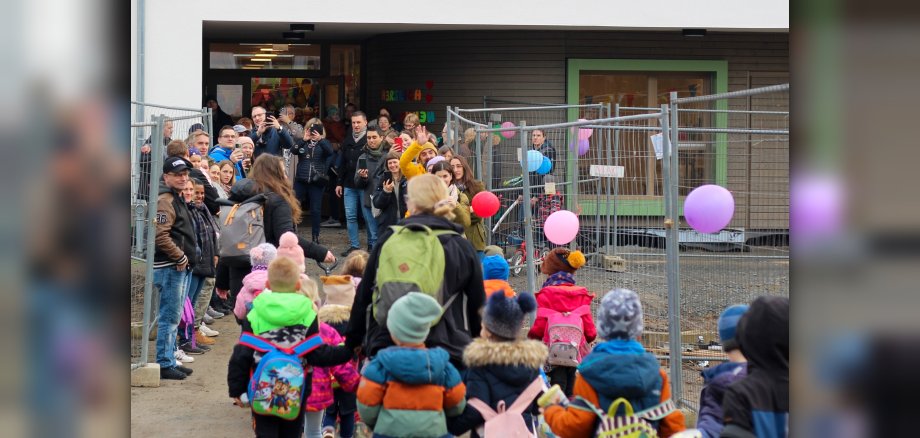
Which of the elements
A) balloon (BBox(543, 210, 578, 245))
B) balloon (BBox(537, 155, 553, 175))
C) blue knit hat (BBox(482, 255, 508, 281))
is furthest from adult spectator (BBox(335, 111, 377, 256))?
blue knit hat (BBox(482, 255, 508, 281))

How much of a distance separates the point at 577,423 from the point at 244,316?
2723 millimetres

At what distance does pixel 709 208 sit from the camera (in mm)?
6621

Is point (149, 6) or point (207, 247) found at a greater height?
point (149, 6)

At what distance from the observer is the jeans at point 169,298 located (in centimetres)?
866

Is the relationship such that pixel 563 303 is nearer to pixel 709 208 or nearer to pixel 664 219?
pixel 709 208

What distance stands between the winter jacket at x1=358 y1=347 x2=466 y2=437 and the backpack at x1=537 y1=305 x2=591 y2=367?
6.56 feet

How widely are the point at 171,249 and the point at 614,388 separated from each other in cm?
516

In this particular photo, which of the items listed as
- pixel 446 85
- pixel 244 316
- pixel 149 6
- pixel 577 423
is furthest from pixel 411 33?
pixel 577 423

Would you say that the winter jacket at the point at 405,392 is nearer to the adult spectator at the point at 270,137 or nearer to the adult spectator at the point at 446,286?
the adult spectator at the point at 446,286

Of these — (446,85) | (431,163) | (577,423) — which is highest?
(446,85)

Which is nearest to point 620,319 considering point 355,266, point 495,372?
point 495,372
